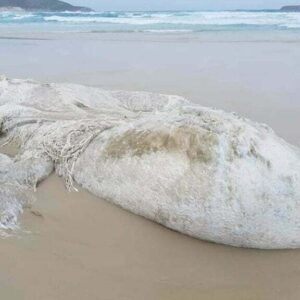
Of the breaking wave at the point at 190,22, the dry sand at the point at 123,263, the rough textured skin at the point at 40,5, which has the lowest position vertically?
the rough textured skin at the point at 40,5

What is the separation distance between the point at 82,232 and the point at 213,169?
962mm

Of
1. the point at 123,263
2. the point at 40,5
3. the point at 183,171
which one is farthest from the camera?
the point at 40,5

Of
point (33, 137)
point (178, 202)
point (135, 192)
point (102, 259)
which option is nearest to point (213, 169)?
point (178, 202)

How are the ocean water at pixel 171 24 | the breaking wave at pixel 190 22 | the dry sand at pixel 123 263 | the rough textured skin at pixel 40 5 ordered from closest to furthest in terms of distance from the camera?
1. the dry sand at pixel 123 263
2. the ocean water at pixel 171 24
3. the breaking wave at pixel 190 22
4. the rough textured skin at pixel 40 5

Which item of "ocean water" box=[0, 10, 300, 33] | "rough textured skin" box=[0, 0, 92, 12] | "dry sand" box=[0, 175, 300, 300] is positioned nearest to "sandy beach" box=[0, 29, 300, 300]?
"dry sand" box=[0, 175, 300, 300]

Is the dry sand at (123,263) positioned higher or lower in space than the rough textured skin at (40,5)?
higher

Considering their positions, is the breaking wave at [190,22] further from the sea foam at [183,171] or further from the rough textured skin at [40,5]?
the rough textured skin at [40,5]

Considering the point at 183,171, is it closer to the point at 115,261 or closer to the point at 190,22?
the point at 115,261

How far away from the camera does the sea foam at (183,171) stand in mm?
2996

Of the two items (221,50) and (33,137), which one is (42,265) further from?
(221,50)

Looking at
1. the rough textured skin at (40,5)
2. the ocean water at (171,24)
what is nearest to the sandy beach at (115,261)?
the ocean water at (171,24)

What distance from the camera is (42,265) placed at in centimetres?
277

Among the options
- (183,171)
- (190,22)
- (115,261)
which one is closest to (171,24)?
(190,22)

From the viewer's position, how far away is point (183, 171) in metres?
3.16
